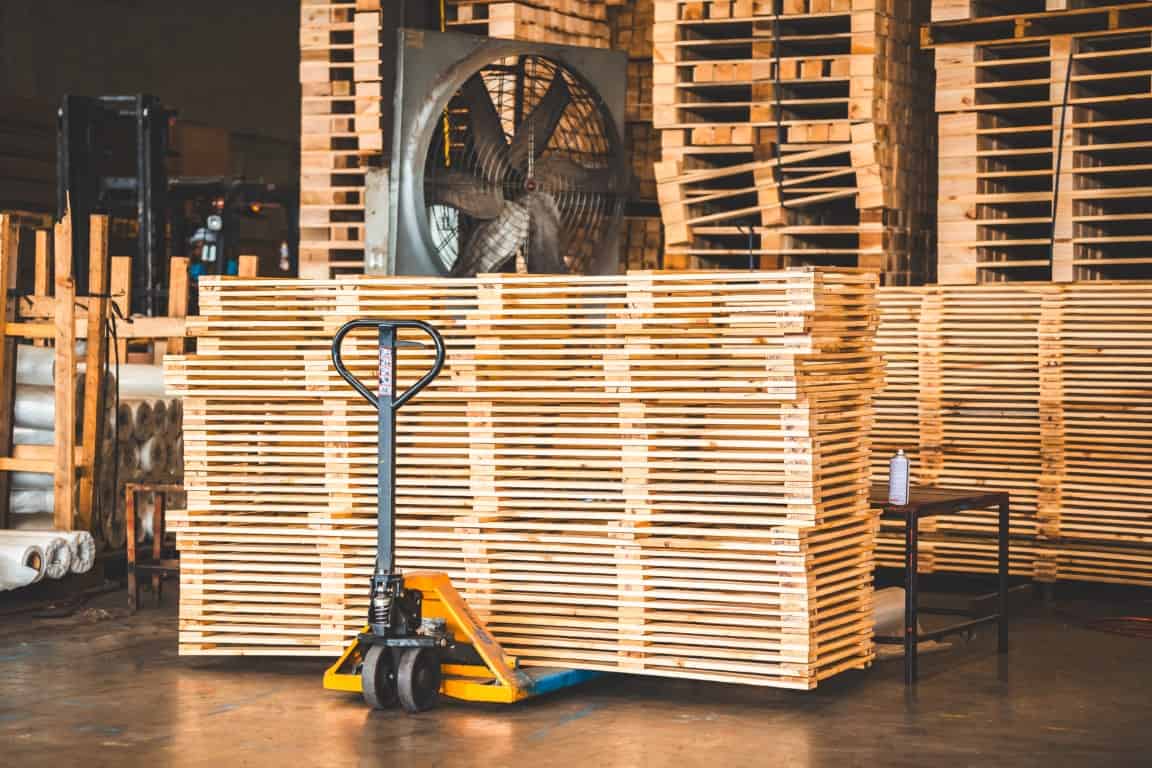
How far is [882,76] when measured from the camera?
33.7 feet

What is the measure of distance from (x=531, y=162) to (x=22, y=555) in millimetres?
3465

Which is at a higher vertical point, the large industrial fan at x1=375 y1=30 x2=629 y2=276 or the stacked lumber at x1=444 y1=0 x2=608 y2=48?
the stacked lumber at x1=444 y1=0 x2=608 y2=48

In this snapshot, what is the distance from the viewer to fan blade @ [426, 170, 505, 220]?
29.9 ft

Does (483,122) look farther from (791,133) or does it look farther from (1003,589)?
(1003,589)

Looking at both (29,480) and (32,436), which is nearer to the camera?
(29,480)

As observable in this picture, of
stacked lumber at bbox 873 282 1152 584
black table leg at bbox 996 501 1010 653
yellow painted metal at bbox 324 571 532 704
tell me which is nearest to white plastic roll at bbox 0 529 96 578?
yellow painted metal at bbox 324 571 532 704

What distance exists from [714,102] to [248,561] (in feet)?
15.6

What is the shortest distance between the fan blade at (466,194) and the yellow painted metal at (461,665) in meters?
2.72

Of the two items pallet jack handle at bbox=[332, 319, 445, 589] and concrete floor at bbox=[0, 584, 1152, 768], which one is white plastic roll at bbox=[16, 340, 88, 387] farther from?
pallet jack handle at bbox=[332, 319, 445, 589]

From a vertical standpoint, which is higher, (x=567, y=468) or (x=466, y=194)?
(x=466, y=194)

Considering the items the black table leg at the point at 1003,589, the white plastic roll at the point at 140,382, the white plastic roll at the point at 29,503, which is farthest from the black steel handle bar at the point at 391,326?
the white plastic roll at the point at 140,382

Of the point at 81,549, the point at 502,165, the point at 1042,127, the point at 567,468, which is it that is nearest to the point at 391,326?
the point at 567,468

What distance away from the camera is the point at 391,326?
6840 mm

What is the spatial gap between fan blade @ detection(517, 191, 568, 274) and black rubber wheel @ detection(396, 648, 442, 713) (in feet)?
9.81
